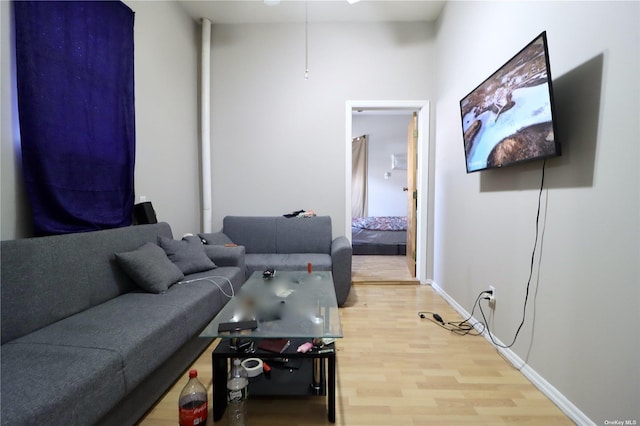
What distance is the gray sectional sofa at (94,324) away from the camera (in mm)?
887

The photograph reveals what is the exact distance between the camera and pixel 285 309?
151cm

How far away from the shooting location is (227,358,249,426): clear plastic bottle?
3.88ft

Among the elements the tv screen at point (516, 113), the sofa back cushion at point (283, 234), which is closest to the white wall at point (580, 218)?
the tv screen at point (516, 113)

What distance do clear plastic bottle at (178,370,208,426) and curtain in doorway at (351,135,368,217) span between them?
580 cm

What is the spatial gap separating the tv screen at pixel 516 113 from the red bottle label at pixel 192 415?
82.0 inches

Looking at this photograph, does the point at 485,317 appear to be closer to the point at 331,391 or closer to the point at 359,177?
the point at 331,391

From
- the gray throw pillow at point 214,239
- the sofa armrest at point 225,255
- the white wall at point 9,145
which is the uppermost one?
the white wall at point 9,145

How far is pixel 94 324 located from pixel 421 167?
3266mm

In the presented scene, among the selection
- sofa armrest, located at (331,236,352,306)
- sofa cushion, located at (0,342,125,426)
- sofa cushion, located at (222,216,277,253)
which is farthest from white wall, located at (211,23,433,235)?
sofa cushion, located at (0,342,125,426)

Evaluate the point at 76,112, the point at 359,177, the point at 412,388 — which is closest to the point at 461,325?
the point at 412,388

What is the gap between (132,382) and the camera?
1.11 meters

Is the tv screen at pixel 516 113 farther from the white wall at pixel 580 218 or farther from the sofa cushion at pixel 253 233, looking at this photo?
the sofa cushion at pixel 253 233

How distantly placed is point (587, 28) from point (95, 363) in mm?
2541

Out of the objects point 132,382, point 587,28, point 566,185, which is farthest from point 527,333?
point 132,382
